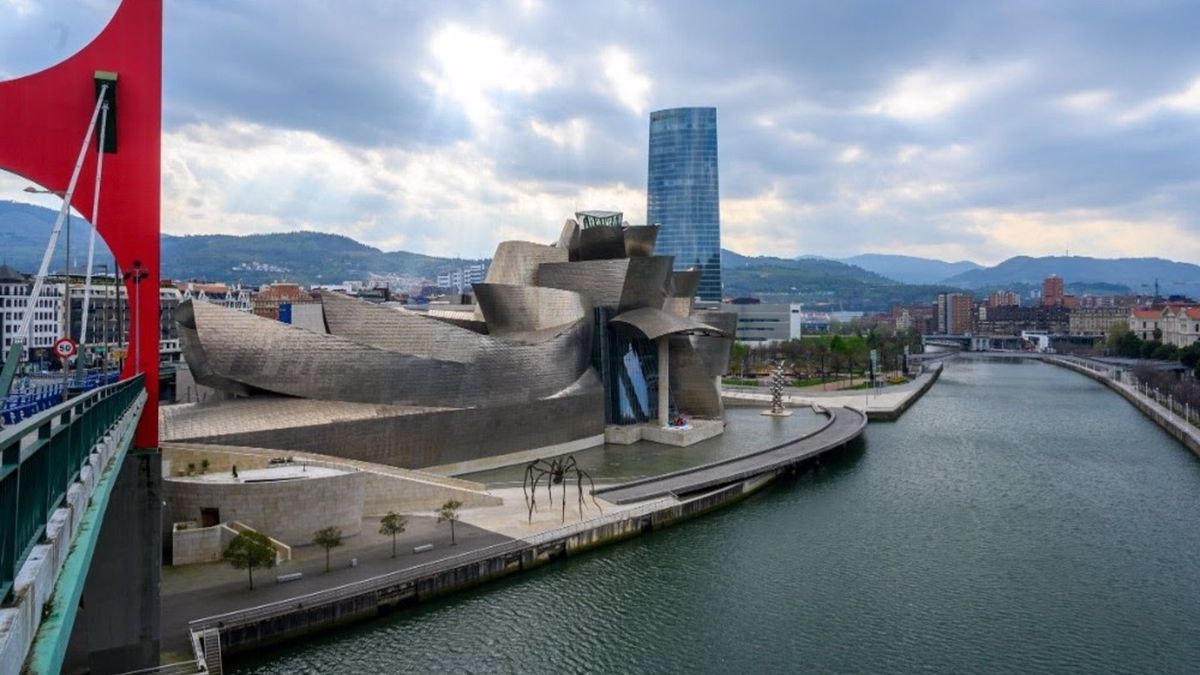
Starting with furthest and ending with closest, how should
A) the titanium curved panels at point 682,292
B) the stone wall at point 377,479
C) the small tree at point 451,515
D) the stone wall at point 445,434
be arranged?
1. the titanium curved panels at point 682,292
2. the stone wall at point 445,434
3. the stone wall at point 377,479
4. the small tree at point 451,515

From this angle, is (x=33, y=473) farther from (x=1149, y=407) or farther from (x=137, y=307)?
(x=1149, y=407)

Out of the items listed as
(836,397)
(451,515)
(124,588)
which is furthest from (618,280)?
(836,397)

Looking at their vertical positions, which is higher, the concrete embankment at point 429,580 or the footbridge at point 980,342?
the footbridge at point 980,342

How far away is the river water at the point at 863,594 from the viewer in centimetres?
1794

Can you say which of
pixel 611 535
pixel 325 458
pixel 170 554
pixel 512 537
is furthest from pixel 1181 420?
pixel 170 554

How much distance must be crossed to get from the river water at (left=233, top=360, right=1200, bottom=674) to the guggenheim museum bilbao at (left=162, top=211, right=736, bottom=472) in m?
10.2

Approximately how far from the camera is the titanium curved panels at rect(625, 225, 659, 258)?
49.2 m

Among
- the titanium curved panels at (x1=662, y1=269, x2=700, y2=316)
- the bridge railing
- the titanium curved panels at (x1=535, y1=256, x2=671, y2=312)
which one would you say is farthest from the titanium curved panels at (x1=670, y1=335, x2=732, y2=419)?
the bridge railing

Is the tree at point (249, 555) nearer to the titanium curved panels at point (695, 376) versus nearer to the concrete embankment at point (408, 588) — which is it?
the concrete embankment at point (408, 588)

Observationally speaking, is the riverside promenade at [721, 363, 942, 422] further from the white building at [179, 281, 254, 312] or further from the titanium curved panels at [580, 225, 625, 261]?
the white building at [179, 281, 254, 312]

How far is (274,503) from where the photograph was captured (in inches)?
909

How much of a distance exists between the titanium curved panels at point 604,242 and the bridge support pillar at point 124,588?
34.4 meters

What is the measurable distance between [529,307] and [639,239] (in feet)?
34.7

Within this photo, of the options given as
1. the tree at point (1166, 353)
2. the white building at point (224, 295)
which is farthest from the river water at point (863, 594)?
the white building at point (224, 295)
